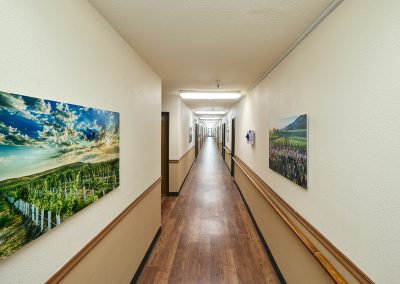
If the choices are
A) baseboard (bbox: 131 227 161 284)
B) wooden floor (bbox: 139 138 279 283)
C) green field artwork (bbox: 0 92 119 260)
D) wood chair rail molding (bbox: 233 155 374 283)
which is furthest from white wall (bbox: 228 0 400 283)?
baseboard (bbox: 131 227 161 284)

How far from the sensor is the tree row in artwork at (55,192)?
94 centimetres

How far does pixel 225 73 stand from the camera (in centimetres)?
331

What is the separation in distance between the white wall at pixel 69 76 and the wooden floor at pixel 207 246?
118 cm

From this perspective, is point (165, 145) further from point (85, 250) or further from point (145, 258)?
point (85, 250)

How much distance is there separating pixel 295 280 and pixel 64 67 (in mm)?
2619

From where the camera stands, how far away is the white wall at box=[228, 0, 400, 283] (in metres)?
1.03

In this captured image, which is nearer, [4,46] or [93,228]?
[4,46]

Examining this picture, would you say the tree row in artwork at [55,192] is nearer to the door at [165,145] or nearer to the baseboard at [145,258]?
the baseboard at [145,258]

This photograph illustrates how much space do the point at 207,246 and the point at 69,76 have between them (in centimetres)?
293

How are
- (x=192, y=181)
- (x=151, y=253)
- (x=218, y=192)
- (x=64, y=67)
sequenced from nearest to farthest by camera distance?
(x=64, y=67) → (x=151, y=253) → (x=218, y=192) → (x=192, y=181)

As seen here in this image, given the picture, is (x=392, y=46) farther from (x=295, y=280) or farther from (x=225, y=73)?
(x=225, y=73)

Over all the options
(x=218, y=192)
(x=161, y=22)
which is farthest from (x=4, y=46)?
(x=218, y=192)

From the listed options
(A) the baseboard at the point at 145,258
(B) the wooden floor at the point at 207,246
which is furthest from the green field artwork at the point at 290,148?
(A) the baseboard at the point at 145,258

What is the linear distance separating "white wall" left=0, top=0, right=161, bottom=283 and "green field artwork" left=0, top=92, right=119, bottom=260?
0.25ft
